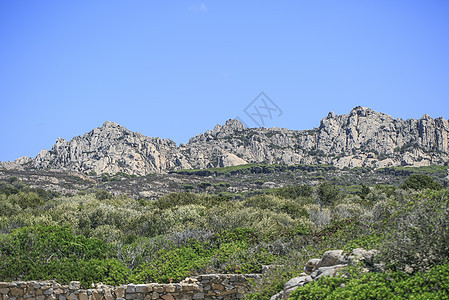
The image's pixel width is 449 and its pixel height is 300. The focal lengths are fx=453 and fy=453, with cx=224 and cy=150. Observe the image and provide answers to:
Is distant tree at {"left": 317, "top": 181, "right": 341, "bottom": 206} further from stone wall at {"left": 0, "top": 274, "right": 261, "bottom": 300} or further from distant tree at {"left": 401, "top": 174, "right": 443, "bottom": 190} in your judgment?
stone wall at {"left": 0, "top": 274, "right": 261, "bottom": 300}

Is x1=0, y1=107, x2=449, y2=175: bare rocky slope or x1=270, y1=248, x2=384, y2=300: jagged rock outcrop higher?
x1=0, y1=107, x2=449, y2=175: bare rocky slope

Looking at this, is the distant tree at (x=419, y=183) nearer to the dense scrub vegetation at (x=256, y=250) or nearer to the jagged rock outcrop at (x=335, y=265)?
the dense scrub vegetation at (x=256, y=250)

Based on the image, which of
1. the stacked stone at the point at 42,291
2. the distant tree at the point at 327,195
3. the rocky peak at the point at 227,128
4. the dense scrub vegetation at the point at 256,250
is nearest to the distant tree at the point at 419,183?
the distant tree at the point at 327,195

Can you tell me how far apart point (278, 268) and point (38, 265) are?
28.3 feet

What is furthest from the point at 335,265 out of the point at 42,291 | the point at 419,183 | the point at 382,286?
the point at 419,183

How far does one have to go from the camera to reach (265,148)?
438 feet

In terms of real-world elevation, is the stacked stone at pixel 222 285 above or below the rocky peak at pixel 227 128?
below

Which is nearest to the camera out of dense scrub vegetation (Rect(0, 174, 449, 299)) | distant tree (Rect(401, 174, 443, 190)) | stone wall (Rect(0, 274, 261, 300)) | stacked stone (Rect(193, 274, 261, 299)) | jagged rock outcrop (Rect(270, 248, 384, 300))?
dense scrub vegetation (Rect(0, 174, 449, 299))

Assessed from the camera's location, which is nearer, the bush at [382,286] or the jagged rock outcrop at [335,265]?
the bush at [382,286]

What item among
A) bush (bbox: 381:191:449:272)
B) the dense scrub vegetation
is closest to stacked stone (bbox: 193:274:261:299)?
the dense scrub vegetation

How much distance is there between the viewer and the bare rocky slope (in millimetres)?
124125

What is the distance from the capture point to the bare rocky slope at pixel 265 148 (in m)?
124

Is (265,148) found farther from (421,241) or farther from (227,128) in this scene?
(421,241)

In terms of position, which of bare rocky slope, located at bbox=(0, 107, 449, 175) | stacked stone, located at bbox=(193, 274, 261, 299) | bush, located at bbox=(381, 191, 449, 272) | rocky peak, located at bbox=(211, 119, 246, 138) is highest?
rocky peak, located at bbox=(211, 119, 246, 138)
